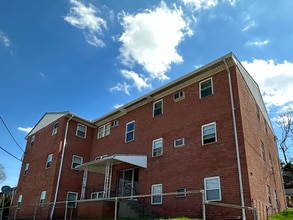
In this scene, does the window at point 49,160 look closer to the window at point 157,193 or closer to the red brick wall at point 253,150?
the window at point 157,193

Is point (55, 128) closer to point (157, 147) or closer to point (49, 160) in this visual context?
point (49, 160)

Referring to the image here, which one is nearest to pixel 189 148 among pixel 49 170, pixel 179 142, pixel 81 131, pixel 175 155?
pixel 179 142

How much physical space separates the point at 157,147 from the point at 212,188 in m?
4.72

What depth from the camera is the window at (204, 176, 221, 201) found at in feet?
41.0

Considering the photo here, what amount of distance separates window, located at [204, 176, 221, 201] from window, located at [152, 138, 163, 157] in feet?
12.5

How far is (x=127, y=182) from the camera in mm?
17812

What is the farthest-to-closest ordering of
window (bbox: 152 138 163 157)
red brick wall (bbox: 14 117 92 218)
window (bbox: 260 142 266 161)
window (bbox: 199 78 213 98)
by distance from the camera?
red brick wall (bbox: 14 117 92 218) → window (bbox: 260 142 266 161) → window (bbox: 152 138 163 157) → window (bbox: 199 78 213 98)

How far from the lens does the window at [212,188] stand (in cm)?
1249

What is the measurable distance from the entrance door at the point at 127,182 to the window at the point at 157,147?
2.05 metres

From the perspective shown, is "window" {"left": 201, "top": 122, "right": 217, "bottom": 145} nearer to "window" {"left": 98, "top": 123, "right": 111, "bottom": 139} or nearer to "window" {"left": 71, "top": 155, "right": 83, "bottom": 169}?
"window" {"left": 98, "top": 123, "right": 111, "bottom": 139}

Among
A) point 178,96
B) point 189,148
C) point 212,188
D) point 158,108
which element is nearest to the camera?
point 212,188

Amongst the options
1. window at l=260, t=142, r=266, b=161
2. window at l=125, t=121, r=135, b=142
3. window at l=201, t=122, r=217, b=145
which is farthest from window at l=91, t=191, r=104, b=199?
window at l=260, t=142, r=266, b=161

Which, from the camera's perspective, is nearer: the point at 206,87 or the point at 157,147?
the point at 206,87

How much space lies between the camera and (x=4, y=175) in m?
40.1
